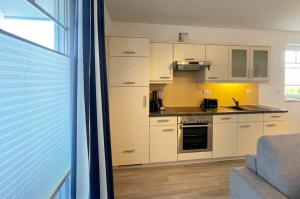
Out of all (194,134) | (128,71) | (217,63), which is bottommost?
(194,134)

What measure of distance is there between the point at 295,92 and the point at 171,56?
329 cm

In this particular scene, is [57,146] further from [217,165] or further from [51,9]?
[217,165]

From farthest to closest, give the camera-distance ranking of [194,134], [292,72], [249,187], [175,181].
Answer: [292,72] < [194,134] < [175,181] < [249,187]

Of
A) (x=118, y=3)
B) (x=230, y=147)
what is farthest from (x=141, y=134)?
(x=118, y=3)

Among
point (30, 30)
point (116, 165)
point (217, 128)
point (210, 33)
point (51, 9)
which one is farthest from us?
point (210, 33)

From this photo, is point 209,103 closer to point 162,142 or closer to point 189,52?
point 189,52

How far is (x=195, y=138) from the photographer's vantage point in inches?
149

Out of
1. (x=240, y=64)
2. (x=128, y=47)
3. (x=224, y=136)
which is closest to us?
(x=128, y=47)

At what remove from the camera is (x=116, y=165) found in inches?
141

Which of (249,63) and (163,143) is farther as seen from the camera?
(249,63)

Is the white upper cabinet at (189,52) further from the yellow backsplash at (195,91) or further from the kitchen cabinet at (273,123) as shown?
the kitchen cabinet at (273,123)

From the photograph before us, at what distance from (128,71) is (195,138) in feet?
5.46

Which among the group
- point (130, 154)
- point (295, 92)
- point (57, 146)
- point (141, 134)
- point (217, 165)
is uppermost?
point (295, 92)

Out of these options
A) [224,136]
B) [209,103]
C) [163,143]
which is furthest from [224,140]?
[163,143]
